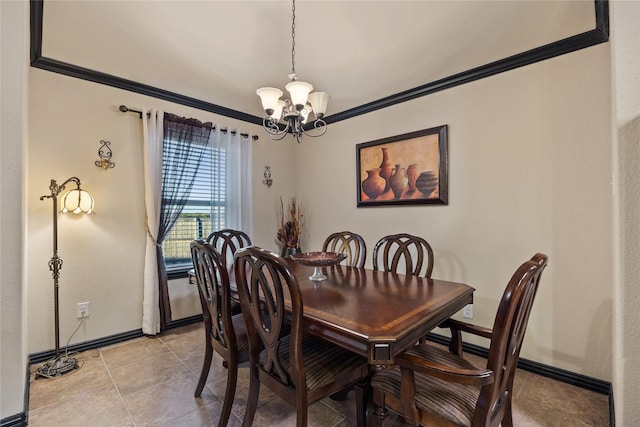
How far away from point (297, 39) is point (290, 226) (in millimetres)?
2161

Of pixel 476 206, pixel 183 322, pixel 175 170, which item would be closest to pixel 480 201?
pixel 476 206

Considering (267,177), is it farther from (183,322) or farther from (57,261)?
(57,261)

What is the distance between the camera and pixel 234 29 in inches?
93.7

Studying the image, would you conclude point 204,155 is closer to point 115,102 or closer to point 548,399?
point 115,102

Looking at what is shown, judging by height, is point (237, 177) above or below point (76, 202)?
above

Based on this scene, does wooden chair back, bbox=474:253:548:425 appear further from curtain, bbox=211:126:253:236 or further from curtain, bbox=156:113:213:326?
curtain, bbox=211:126:253:236

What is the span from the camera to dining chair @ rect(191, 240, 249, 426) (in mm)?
1505

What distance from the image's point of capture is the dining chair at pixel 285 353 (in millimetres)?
1160

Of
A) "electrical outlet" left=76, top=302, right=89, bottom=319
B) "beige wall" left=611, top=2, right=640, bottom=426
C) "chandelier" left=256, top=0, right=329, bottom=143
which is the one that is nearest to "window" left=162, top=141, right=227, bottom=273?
"electrical outlet" left=76, top=302, right=89, bottom=319

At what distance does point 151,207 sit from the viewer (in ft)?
8.96

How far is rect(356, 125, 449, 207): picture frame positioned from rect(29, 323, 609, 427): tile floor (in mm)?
1596

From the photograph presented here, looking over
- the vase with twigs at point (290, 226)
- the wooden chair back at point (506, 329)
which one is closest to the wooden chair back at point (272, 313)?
the wooden chair back at point (506, 329)

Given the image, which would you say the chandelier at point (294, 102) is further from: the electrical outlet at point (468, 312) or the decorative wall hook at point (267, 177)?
the electrical outlet at point (468, 312)

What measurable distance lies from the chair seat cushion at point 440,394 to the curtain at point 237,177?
2.55m
